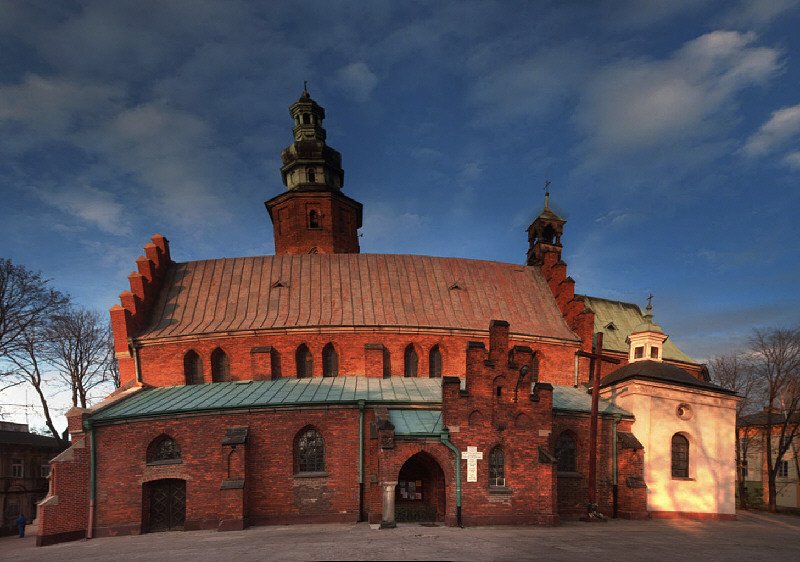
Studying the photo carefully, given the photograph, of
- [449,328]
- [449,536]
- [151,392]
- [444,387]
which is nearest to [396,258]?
[449,328]

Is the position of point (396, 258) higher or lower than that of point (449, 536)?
higher

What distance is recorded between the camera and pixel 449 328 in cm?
2705

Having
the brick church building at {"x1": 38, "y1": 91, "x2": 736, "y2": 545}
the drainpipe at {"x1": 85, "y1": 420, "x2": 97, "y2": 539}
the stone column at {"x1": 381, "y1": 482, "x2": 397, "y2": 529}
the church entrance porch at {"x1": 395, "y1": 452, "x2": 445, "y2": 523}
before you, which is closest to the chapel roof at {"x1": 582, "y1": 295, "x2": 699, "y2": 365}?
the brick church building at {"x1": 38, "y1": 91, "x2": 736, "y2": 545}

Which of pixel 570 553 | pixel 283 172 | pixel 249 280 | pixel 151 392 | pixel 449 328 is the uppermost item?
pixel 283 172

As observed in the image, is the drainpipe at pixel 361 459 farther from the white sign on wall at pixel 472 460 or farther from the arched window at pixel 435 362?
the arched window at pixel 435 362

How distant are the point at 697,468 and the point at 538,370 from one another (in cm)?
826

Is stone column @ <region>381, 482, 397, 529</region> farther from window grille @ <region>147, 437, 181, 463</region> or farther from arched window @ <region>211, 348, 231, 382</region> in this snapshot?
arched window @ <region>211, 348, 231, 382</region>

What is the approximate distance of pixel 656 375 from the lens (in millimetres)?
26656

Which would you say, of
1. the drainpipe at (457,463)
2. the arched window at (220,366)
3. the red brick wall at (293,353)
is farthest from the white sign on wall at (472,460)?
the arched window at (220,366)

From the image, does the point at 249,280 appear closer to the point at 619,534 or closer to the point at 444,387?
the point at 444,387

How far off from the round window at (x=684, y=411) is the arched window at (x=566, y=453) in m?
5.65

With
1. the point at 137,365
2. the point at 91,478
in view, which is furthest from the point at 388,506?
the point at 137,365

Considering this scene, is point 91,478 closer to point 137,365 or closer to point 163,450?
point 163,450

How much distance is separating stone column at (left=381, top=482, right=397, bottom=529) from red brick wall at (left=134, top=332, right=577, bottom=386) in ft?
22.3
